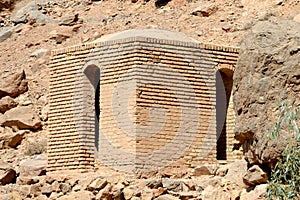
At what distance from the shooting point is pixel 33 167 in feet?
53.1

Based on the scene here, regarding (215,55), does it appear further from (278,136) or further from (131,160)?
(278,136)

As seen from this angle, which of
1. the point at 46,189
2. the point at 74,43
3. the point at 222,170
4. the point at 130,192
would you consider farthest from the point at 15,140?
the point at 222,170

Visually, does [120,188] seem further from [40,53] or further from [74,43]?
[40,53]

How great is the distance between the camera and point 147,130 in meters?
14.9

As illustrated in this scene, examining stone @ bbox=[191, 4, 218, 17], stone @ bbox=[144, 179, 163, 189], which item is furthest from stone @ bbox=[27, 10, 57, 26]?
stone @ bbox=[144, 179, 163, 189]

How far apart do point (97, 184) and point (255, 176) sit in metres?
3.58

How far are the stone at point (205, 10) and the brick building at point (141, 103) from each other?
6353 mm

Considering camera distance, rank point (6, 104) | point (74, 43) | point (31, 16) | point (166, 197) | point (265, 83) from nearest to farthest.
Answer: point (265, 83)
point (166, 197)
point (6, 104)
point (74, 43)
point (31, 16)

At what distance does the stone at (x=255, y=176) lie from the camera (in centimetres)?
1081

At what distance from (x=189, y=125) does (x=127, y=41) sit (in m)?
1.79

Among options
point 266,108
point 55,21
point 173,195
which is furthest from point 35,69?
point 266,108

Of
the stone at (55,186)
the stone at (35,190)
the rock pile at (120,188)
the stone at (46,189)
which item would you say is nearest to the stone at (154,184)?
the rock pile at (120,188)

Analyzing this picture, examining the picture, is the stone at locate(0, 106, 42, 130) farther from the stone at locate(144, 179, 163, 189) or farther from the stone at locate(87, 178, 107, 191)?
the stone at locate(144, 179, 163, 189)

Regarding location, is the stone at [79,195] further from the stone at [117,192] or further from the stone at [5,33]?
the stone at [5,33]
